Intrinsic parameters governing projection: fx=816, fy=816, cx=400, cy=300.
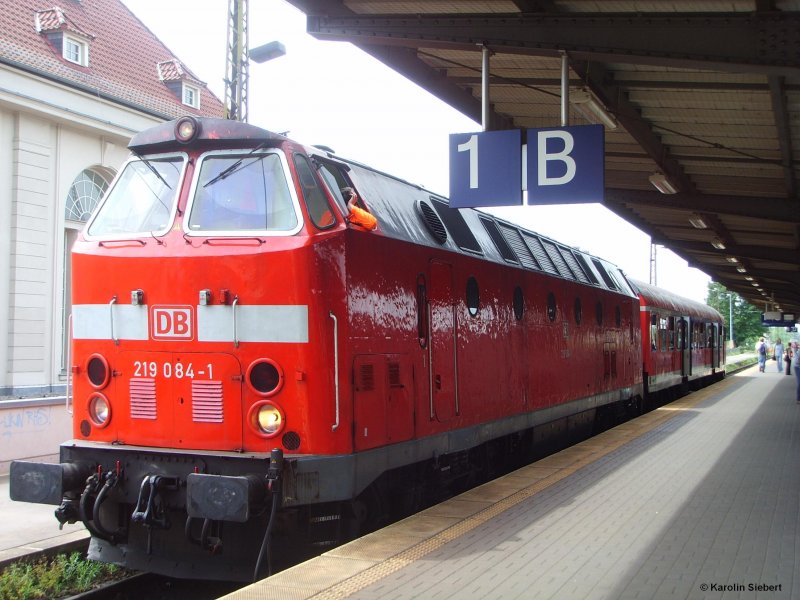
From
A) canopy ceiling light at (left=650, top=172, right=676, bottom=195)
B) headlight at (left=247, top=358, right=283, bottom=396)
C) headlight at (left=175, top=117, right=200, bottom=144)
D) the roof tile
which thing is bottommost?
headlight at (left=247, top=358, right=283, bottom=396)

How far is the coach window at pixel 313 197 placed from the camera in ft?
19.6

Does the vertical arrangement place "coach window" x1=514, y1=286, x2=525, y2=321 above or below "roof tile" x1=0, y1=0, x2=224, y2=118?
below

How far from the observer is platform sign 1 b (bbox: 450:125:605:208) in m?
7.98

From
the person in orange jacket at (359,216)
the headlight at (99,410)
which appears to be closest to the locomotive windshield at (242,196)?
the person in orange jacket at (359,216)

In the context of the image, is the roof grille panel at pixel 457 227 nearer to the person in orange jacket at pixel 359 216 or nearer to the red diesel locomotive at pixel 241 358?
the red diesel locomotive at pixel 241 358

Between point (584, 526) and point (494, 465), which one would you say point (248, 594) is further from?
point (494, 465)

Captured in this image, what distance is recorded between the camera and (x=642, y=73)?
8.97 meters

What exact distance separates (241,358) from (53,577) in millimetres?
2424

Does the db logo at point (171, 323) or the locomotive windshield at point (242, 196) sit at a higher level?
the locomotive windshield at point (242, 196)

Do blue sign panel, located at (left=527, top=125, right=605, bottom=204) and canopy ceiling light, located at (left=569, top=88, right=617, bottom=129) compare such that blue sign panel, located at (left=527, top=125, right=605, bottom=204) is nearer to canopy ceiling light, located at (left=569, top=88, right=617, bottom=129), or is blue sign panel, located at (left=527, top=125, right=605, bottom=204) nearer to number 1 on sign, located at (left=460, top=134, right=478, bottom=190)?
number 1 on sign, located at (left=460, top=134, right=478, bottom=190)

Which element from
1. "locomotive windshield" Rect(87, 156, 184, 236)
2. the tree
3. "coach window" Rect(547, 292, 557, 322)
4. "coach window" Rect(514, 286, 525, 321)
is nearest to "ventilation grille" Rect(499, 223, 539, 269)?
"coach window" Rect(514, 286, 525, 321)

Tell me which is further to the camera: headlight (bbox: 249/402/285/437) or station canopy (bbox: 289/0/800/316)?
station canopy (bbox: 289/0/800/316)

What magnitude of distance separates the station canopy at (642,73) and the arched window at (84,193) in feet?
35.8

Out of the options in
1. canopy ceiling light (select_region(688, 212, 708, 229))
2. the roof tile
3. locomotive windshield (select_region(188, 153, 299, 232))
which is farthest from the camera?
the roof tile
